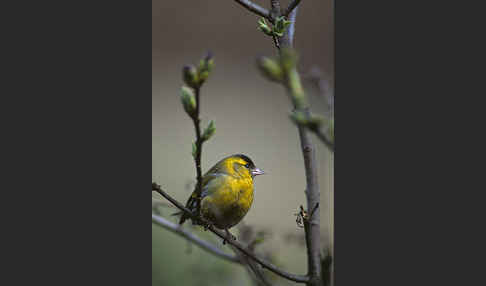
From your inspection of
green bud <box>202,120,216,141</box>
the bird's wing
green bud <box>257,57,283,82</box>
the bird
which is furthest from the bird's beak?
green bud <box>257,57,283,82</box>

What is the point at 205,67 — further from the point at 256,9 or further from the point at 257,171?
the point at 257,171

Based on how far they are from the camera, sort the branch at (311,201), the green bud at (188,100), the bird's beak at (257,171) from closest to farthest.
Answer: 1. the green bud at (188,100)
2. the branch at (311,201)
3. the bird's beak at (257,171)

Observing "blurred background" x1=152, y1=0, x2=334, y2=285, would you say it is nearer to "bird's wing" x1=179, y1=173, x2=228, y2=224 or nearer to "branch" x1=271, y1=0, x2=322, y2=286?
"bird's wing" x1=179, y1=173, x2=228, y2=224

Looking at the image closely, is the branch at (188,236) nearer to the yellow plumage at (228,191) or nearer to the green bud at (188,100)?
the yellow plumage at (228,191)

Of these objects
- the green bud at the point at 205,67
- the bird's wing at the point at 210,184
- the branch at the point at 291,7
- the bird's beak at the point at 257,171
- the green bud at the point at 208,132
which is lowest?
the bird's wing at the point at 210,184

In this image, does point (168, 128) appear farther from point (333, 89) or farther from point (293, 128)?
point (333, 89)

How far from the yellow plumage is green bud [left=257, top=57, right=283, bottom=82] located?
0.85 m

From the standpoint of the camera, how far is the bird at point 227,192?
180 centimetres

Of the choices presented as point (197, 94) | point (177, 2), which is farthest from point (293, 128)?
point (197, 94)

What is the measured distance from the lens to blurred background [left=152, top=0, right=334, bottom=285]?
5.66 ft

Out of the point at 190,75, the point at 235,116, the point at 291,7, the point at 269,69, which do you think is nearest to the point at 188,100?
the point at 190,75

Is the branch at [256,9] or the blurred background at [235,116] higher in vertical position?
the branch at [256,9]

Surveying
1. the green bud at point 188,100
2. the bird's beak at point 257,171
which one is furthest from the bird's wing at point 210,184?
the green bud at point 188,100

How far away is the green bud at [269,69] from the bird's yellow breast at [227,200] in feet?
2.98
